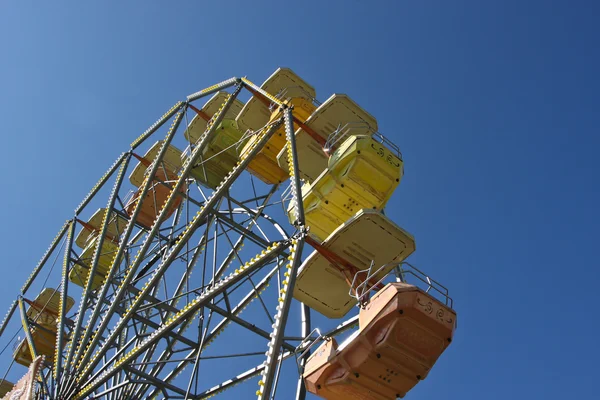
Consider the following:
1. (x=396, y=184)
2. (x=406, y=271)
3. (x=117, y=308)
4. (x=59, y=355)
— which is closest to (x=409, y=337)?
(x=406, y=271)

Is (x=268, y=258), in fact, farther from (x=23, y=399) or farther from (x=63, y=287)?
(x=63, y=287)

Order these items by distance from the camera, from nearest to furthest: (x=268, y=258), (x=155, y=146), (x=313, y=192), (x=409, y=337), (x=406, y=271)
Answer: (x=409, y=337), (x=406, y=271), (x=268, y=258), (x=313, y=192), (x=155, y=146)

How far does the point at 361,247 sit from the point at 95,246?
13.4 meters

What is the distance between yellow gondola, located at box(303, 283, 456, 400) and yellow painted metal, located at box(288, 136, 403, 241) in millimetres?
3868

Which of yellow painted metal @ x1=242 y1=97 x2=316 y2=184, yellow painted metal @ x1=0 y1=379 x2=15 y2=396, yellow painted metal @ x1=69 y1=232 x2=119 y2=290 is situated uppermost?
yellow painted metal @ x1=242 y1=97 x2=316 y2=184

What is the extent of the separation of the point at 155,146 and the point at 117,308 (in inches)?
327

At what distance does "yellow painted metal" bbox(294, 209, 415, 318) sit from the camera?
1109cm

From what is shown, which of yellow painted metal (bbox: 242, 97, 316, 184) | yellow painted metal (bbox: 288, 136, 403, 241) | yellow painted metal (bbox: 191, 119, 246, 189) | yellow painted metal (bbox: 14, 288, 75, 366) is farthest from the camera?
yellow painted metal (bbox: 14, 288, 75, 366)

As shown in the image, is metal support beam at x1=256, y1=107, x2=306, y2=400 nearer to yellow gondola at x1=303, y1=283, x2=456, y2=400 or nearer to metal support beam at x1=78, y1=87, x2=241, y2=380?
yellow gondola at x1=303, y1=283, x2=456, y2=400

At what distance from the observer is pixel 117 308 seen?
1603 centimetres

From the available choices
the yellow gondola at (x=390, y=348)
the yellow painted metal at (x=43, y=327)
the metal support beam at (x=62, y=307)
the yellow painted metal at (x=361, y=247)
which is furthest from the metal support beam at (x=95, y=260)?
the yellow gondola at (x=390, y=348)

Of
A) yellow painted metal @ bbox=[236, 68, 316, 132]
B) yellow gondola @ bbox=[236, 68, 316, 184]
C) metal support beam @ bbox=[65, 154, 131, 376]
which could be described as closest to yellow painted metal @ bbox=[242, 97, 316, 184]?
yellow gondola @ bbox=[236, 68, 316, 184]

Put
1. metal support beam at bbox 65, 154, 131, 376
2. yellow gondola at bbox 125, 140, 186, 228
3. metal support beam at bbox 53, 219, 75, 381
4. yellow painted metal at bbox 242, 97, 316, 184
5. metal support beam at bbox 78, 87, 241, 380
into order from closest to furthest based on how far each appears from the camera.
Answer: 1. metal support beam at bbox 78, 87, 241, 380
2. metal support beam at bbox 53, 219, 75, 381
3. metal support beam at bbox 65, 154, 131, 376
4. yellow painted metal at bbox 242, 97, 316, 184
5. yellow gondola at bbox 125, 140, 186, 228

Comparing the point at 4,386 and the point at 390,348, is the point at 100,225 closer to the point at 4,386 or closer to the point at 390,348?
the point at 4,386
